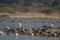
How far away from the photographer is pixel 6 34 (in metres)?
48.6

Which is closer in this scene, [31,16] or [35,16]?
[31,16]

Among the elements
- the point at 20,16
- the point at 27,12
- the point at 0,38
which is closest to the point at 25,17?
the point at 20,16

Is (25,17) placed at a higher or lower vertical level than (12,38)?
lower

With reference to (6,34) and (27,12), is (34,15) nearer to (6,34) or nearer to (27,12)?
(27,12)

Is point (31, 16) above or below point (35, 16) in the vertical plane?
above

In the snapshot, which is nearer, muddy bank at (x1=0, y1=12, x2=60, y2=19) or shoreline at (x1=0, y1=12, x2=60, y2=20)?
shoreline at (x1=0, y1=12, x2=60, y2=20)

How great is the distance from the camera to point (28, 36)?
154 ft

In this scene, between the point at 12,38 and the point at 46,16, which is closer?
the point at 12,38

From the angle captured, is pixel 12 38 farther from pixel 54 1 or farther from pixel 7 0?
pixel 7 0

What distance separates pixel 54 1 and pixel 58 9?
2503cm

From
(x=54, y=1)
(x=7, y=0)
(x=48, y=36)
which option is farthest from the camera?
(x=7, y=0)

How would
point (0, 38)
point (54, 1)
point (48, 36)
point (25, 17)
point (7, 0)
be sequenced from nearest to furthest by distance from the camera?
point (0, 38) → point (48, 36) → point (25, 17) → point (54, 1) → point (7, 0)

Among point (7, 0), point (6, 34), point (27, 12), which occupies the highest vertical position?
point (6, 34)

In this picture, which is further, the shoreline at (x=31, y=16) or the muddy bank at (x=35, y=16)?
the muddy bank at (x=35, y=16)
